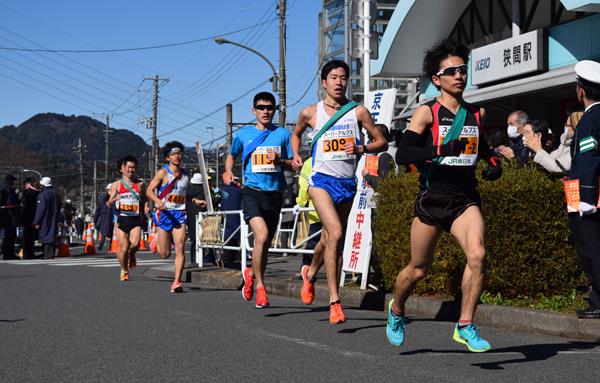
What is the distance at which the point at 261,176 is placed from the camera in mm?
9078

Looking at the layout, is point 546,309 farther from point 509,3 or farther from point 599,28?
point 509,3

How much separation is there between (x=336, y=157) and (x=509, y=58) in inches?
486

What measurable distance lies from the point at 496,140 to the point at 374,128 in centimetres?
104

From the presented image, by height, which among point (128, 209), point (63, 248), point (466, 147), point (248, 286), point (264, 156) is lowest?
point (248, 286)

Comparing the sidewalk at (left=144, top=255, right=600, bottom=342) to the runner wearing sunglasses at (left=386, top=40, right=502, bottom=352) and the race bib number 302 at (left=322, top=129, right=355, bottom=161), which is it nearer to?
the runner wearing sunglasses at (left=386, top=40, right=502, bottom=352)

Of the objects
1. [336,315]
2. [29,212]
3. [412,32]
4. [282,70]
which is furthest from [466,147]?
[282,70]

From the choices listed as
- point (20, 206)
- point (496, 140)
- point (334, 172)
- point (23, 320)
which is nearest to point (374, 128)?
point (334, 172)

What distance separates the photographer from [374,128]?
771cm

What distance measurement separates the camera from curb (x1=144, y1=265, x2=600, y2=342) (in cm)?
698

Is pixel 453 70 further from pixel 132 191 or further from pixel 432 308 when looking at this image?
pixel 132 191

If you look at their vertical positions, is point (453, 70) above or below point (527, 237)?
above

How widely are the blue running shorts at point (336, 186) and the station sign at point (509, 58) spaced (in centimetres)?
1135

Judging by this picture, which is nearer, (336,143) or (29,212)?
(336,143)

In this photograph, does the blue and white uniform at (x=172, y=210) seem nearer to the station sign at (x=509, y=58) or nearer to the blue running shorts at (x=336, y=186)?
the blue running shorts at (x=336, y=186)
